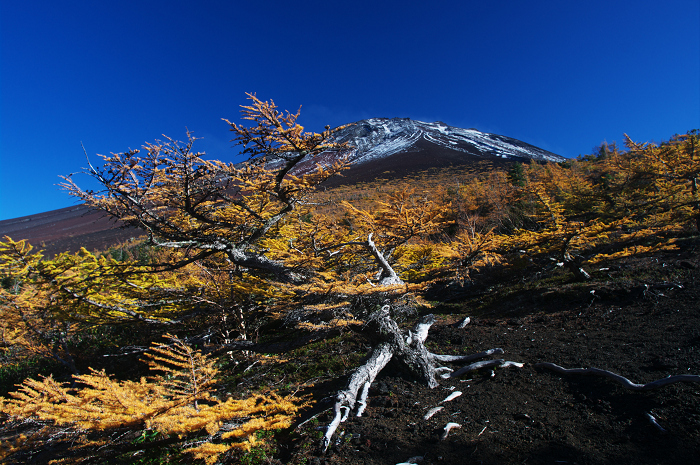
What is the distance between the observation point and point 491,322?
242 inches

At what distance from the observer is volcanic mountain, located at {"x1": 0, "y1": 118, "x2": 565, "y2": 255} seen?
4503cm

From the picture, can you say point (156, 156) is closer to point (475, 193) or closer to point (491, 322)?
point (491, 322)

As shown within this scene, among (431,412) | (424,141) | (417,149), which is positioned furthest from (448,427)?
(424,141)

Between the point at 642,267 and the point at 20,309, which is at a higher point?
the point at 20,309

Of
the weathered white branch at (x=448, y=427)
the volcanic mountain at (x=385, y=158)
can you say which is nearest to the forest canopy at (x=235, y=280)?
the weathered white branch at (x=448, y=427)

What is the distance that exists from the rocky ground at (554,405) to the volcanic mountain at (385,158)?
2823 centimetres

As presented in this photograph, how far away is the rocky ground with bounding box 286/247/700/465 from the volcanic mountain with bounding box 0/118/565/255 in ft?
92.6

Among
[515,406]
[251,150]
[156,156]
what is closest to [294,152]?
[251,150]

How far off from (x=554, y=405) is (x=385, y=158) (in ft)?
216

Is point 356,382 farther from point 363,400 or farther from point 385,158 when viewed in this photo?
point 385,158

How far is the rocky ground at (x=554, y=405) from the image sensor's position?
226 cm

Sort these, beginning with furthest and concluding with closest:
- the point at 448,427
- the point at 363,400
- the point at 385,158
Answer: the point at 385,158 < the point at 363,400 < the point at 448,427

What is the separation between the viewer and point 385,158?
65.2 metres

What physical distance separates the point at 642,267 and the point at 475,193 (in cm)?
1477
